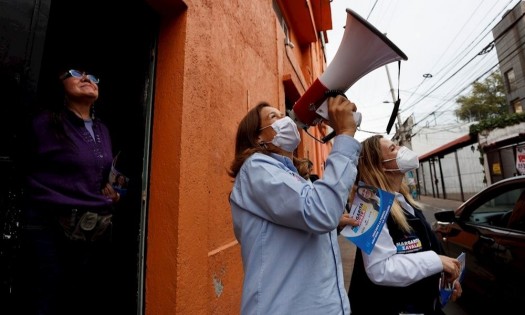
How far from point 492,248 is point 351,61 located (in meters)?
2.55

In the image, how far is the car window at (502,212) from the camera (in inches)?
107

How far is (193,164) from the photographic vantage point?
7.14ft

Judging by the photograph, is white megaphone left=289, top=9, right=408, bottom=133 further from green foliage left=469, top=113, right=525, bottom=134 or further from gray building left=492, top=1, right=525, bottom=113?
gray building left=492, top=1, right=525, bottom=113

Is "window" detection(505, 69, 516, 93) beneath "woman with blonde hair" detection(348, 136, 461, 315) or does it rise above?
above

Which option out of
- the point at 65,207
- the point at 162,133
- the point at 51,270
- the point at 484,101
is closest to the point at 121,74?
the point at 162,133

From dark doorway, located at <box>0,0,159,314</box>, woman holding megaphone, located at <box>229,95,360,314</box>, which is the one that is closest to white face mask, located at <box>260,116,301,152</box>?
woman holding megaphone, located at <box>229,95,360,314</box>

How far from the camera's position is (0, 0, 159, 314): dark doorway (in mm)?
2000

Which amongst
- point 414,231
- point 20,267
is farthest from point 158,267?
point 414,231

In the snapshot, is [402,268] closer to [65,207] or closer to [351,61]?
[351,61]

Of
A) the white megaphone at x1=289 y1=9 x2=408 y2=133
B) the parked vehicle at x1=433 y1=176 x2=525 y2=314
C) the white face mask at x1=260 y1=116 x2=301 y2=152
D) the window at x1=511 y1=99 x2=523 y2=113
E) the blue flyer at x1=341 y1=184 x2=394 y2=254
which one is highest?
the window at x1=511 y1=99 x2=523 y2=113

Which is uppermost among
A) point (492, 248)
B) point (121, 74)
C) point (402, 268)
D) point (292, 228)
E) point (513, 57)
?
point (513, 57)

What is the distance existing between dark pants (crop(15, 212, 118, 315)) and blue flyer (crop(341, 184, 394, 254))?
1312 millimetres

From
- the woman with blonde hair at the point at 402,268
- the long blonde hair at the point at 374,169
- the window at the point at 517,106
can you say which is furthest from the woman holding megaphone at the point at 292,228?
the window at the point at 517,106

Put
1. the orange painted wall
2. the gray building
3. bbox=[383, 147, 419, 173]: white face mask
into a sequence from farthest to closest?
the gray building → the orange painted wall → bbox=[383, 147, 419, 173]: white face mask
